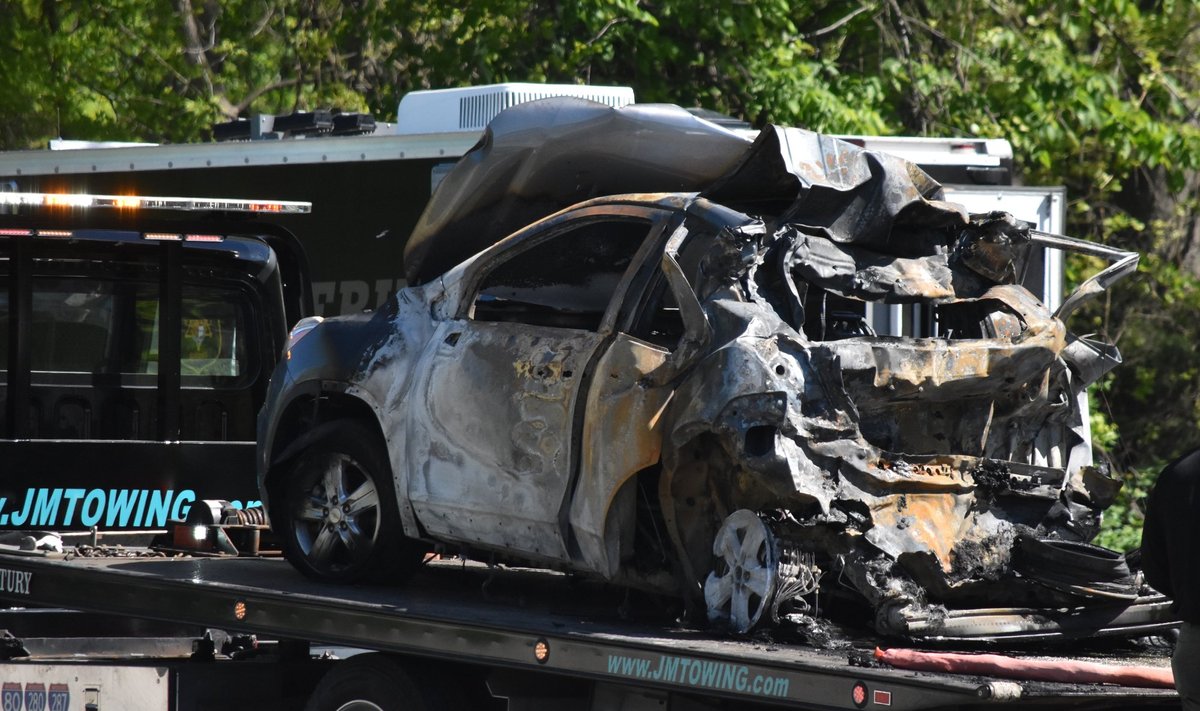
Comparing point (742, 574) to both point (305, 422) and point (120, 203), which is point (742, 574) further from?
point (120, 203)

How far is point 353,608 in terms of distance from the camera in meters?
6.11

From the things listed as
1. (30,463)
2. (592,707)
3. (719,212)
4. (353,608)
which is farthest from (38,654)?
(719,212)

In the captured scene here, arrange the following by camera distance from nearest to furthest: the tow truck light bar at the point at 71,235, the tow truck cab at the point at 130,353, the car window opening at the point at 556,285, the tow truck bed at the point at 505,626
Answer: the tow truck bed at the point at 505,626, the car window opening at the point at 556,285, the tow truck cab at the point at 130,353, the tow truck light bar at the point at 71,235

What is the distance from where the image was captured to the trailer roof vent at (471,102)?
11375 mm

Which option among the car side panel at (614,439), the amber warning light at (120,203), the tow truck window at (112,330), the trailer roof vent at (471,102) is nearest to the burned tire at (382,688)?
the car side panel at (614,439)

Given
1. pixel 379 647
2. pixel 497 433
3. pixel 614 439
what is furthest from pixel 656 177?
pixel 379 647

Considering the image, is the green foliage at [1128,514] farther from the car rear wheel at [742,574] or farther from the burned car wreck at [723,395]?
the car rear wheel at [742,574]

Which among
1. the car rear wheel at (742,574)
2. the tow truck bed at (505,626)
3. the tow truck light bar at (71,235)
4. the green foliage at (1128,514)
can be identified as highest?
the tow truck light bar at (71,235)

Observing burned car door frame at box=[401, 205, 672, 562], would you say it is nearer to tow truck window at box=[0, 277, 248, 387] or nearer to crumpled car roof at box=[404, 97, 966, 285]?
crumpled car roof at box=[404, 97, 966, 285]

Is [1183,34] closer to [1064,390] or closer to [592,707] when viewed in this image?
[1064,390]

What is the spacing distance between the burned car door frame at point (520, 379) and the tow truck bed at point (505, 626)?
1.20ft

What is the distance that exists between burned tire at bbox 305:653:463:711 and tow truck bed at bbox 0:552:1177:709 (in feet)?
0.55

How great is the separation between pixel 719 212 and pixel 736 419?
2.83ft

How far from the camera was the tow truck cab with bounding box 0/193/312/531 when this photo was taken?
827 cm
